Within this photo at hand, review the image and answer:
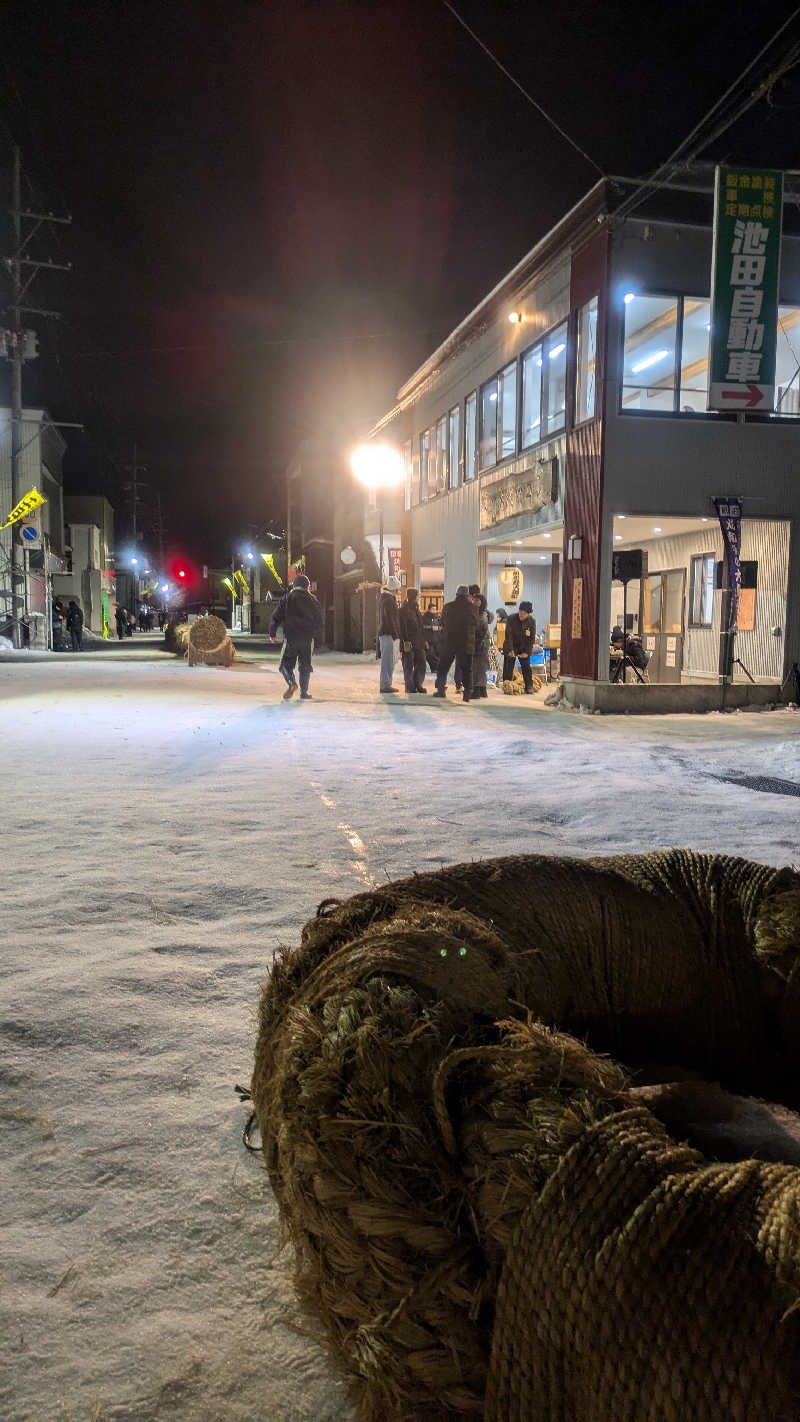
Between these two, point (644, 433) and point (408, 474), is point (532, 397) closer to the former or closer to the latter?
point (644, 433)

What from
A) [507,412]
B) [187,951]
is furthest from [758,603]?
[187,951]

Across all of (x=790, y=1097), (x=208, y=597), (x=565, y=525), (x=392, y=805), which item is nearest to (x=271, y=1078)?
(x=790, y=1097)

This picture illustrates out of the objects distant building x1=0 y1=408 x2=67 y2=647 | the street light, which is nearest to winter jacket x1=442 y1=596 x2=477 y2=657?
the street light

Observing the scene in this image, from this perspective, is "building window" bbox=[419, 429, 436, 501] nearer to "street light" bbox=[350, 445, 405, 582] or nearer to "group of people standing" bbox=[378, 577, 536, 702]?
"street light" bbox=[350, 445, 405, 582]

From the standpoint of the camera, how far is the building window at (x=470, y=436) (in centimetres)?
2217

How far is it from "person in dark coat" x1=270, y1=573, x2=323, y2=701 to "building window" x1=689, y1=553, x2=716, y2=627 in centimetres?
900

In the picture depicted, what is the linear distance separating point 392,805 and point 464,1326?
494 centimetres

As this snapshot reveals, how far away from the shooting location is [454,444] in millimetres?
23938

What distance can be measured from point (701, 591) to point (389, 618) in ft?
25.9

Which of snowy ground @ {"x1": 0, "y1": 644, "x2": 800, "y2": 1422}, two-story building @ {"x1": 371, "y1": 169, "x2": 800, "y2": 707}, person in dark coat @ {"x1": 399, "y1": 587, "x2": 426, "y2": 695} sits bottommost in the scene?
snowy ground @ {"x1": 0, "y1": 644, "x2": 800, "y2": 1422}

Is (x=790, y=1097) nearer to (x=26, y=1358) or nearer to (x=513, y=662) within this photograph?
(x=26, y=1358)

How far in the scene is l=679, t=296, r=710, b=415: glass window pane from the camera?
1490 cm

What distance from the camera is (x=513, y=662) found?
57.8 ft

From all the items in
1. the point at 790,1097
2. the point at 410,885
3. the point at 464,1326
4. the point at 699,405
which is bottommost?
the point at 790,1097
